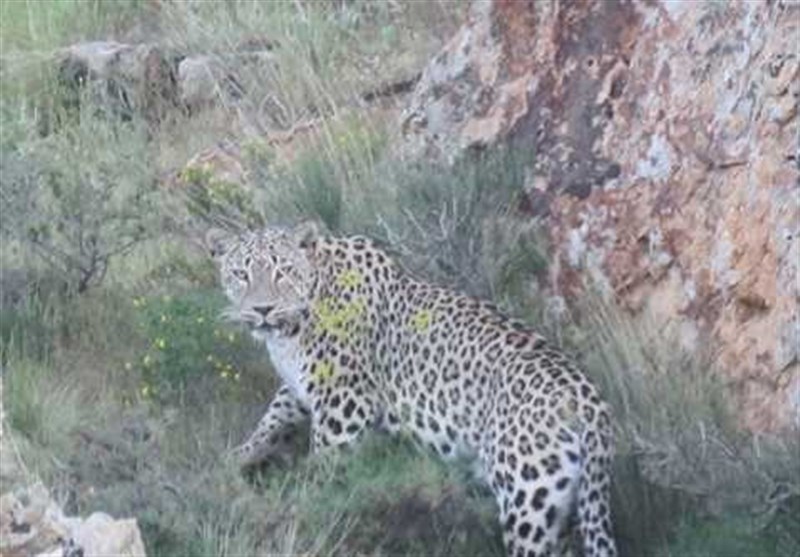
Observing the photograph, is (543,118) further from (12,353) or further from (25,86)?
(25,86)

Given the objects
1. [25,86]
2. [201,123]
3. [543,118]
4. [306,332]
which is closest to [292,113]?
[201,123]

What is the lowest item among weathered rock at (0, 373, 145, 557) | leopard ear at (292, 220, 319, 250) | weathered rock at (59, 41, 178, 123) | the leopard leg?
weathered rock at (59, 41, 178, 123)

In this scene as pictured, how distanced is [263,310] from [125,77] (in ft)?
17.2

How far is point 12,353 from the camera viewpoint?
14305 mm

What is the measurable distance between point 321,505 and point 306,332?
42.9 inches

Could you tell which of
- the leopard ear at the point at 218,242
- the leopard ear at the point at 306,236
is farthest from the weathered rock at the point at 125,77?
the leopard ear at the point at 306,236

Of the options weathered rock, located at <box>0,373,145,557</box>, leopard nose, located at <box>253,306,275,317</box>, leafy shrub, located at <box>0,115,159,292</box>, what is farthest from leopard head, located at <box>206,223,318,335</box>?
weathered rock, located at <box>0,373,145,557</box>

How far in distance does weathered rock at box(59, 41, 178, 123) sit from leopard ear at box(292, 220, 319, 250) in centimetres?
447

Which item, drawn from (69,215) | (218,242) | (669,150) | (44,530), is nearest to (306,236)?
(218,242)

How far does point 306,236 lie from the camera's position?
13.6 m

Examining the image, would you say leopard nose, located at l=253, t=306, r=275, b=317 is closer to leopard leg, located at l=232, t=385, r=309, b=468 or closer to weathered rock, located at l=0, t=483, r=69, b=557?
leopard leg, located at l=232, t=385, r=309, b=468

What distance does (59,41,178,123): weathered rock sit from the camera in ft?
59.5

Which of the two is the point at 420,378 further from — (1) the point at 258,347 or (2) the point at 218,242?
(1) the point at 258,347

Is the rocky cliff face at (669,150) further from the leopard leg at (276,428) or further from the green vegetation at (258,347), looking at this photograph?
the leopard leg at (276,428)
